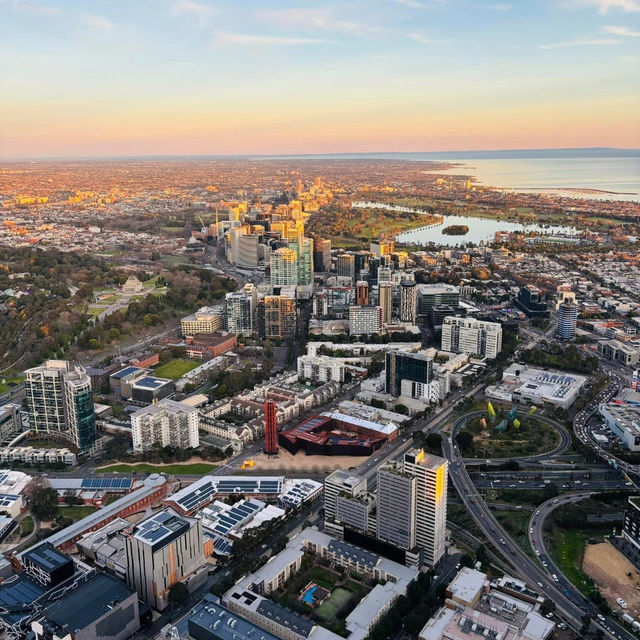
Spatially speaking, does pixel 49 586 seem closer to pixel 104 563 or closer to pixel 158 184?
pixel 104 563

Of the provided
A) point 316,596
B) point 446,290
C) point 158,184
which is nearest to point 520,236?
point 446,290

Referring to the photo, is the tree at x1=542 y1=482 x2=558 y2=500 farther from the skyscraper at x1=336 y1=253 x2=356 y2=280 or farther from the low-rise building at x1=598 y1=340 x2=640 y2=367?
the skyscraper at x1=336 y1=253 x2=356 y2=280

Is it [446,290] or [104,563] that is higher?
[446,290]

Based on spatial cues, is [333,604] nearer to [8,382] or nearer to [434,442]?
[434,442]

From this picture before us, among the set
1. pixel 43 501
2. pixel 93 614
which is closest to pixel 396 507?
pixel 93 614

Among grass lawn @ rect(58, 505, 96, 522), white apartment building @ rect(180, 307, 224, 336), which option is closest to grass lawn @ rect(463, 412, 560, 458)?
grass lawn @ rect(58, 505, 96, 522)

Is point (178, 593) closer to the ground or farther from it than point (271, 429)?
closer to the ground

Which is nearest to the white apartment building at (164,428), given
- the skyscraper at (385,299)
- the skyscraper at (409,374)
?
the skyscraper at (409,374)
